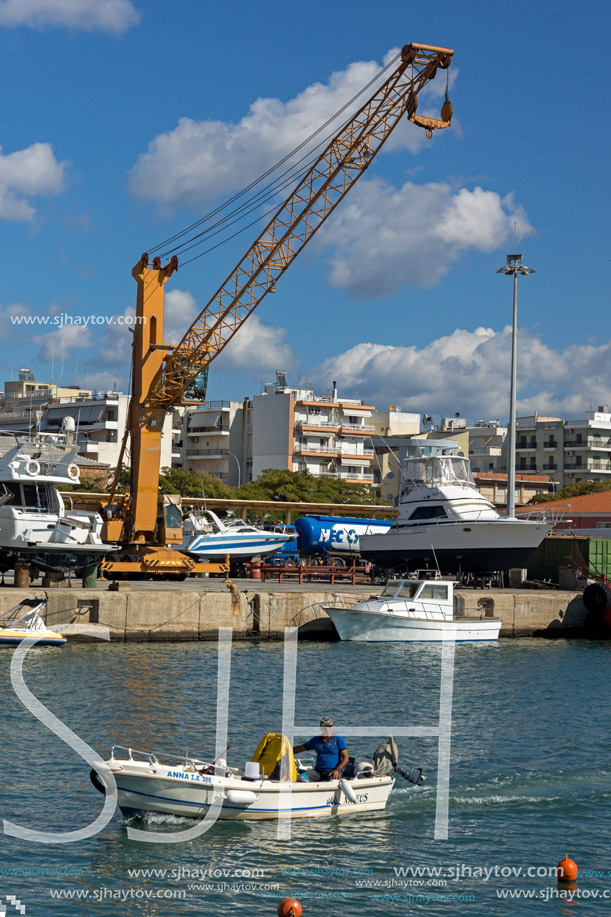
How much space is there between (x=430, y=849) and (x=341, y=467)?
91.2 meters

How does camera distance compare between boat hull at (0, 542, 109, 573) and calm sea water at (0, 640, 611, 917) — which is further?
boat hull at (0, 542, 109, 573)

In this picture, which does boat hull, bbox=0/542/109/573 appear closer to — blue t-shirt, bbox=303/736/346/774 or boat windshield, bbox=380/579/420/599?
boat windshield, bbox=380/579/420/599

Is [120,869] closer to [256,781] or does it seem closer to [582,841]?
[256,781]

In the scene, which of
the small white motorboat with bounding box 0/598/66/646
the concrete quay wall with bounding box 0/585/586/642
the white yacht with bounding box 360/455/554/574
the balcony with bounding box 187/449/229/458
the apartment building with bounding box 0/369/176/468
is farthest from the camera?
the balcony with bounding box 187/449/229/458

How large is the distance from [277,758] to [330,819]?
4.18 feet

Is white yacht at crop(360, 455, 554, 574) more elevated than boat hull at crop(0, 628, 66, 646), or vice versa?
white yacht at crop(360, 455, 554, 574)

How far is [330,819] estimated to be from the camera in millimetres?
16000

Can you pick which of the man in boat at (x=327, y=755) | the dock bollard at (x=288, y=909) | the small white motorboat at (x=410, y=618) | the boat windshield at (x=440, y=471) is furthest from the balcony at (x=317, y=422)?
the dock bollard at (x=288, y=909)

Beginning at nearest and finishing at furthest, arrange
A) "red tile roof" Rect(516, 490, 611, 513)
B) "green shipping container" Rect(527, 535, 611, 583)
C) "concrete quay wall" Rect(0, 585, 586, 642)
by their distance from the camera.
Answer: "concrete quay wall" Rect(0, 585, 586, 642) → "green shipping container" Rect(527, 535, 611, 583) → "red tile roof" Rect(516, 490, 611, 513)

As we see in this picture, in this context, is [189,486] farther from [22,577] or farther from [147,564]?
[22,577]

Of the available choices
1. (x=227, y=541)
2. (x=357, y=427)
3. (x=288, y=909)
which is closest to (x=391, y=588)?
(x=227, y=541)

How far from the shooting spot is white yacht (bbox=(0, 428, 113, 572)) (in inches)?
1464

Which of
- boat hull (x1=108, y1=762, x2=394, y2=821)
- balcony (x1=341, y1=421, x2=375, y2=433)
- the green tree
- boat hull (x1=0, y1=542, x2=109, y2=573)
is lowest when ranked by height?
boat hull (x1=108, y1=762, x2=394, y2=821)

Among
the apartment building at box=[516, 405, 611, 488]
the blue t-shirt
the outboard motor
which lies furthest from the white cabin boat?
the apartment building at box=[516, 405, 611, 488]
